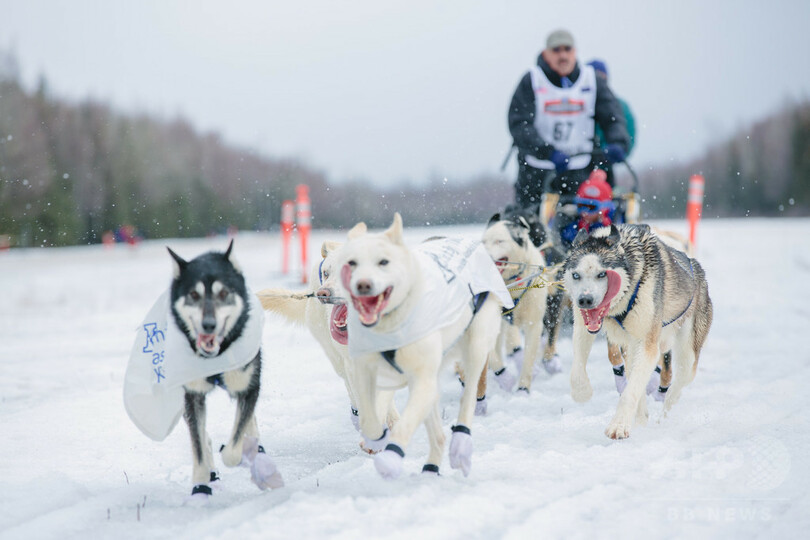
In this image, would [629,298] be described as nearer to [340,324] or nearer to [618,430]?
[618,430]

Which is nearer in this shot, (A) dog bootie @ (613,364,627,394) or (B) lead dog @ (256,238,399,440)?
(B) lead dog @ (256,238,399,440)

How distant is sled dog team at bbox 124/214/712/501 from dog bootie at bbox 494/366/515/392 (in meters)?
0.90

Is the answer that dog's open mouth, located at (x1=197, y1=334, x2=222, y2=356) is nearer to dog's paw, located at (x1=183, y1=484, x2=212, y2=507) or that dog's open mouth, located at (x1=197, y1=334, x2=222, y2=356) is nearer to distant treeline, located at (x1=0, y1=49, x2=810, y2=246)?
dog's paw, located at (x1=183, y1=484, x2=212, y2=507)

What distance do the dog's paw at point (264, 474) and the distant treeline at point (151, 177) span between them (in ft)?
84.3

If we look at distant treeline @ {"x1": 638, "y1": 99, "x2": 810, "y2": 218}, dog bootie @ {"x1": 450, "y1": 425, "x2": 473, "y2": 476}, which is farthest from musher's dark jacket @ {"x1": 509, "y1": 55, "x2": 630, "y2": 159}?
distant treeline @ {"x1": 638, "y1": 99, "x2": 810, "y2": 218}

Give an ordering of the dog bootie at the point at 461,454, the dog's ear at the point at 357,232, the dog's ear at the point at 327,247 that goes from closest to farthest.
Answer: the dog bootie at the point at 461,454 → the dog's ear at the point at 357,232 → the dog's ear at the point at 327,247

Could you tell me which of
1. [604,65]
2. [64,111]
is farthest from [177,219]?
[604,65]

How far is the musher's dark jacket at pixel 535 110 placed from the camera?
20.0 ft

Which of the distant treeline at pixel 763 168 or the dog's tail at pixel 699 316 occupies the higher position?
the distant treeline at pixel 763 168

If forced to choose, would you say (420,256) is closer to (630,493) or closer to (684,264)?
(630,493)

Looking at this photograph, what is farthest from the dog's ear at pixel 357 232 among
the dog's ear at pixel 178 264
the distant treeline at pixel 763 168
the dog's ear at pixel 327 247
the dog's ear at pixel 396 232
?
the distant treeline at pixel 763 168

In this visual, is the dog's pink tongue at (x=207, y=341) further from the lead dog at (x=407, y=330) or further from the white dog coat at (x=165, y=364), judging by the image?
the lead dog at (x=407, y=330)

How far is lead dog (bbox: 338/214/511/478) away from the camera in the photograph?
2.90m

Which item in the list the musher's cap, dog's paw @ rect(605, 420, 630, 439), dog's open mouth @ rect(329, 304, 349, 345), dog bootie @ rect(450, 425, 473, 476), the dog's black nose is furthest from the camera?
the musher's cap
